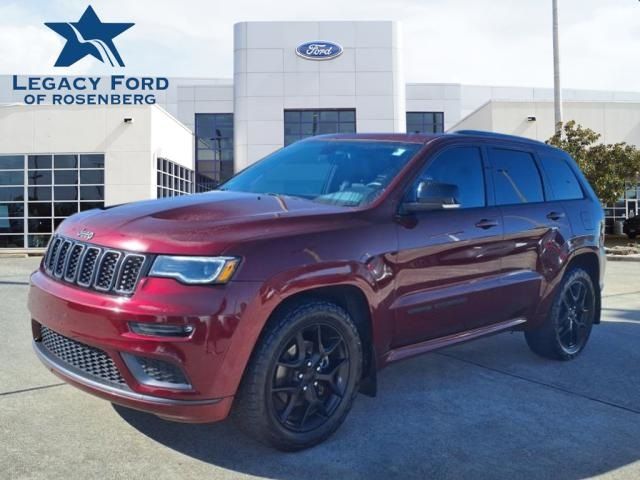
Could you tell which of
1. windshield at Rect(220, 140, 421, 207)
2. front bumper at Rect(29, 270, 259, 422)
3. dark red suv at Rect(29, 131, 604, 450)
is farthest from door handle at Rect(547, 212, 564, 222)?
front bumper at Rect(29, 270, 259, 422)

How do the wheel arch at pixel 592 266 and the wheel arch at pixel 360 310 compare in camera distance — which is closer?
the wheel arch at pixel 360 310

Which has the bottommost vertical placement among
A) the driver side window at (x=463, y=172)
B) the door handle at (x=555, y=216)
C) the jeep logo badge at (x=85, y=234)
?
the jeep logo badge at (x=85, y=234)

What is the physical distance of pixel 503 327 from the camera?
14.6ft

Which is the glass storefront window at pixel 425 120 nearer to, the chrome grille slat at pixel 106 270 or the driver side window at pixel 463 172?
the driver side window at pixel 463 172

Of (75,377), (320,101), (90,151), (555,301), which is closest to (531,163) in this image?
(555,301)

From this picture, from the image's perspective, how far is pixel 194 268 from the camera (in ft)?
9.34

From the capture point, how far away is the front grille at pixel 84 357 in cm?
297

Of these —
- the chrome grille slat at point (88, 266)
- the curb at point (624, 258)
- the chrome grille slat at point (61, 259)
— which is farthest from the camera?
the curb at point (624, 258)

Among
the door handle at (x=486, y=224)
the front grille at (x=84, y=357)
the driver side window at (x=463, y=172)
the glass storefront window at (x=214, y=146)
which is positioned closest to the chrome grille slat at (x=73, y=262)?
the front grille at (x=84, y=357)

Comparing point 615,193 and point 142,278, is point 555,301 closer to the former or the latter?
point 142,278

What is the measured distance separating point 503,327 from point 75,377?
3017 millimetres

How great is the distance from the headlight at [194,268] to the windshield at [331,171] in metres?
1.07

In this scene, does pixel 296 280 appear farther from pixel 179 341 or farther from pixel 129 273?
pixel 129 273

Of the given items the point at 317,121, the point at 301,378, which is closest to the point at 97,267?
the point at 301,378
